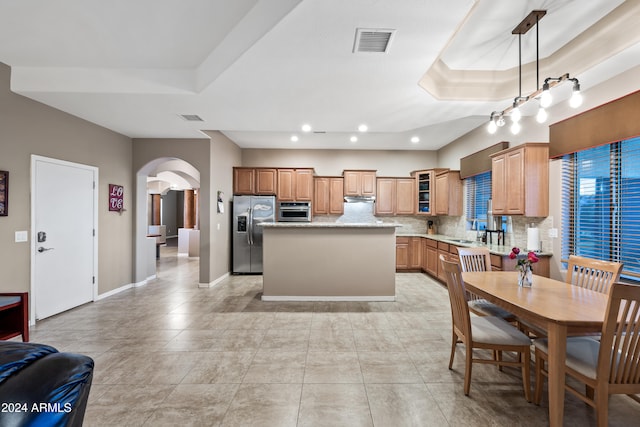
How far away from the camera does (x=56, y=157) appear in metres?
3.94

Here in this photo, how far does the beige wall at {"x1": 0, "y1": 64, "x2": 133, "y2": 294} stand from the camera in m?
3.32

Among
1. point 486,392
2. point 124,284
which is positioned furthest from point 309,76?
point 124,284

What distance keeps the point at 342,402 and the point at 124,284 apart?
488cm

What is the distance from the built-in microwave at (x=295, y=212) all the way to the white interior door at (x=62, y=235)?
353 centimetres

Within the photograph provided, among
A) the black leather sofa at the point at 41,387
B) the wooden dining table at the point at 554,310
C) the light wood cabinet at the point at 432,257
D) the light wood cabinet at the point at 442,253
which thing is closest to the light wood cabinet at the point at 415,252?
the light wood cabinet at the point at 432,257

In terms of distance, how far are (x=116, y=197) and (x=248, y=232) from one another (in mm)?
2480

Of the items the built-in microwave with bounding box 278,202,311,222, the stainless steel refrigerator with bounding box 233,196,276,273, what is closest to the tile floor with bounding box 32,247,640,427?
the stainless steel refrigerator with bounding box 233,196,276,273

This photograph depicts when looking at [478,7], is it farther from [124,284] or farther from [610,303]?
[124,284]

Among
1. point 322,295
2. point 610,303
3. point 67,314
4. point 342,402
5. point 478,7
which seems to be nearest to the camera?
point 610,303

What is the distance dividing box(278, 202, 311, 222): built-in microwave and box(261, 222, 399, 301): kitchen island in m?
2.28

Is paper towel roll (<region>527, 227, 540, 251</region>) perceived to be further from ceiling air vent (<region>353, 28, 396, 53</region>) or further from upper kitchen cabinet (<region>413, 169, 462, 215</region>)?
ceiling air vent (<region>353, 28, 396, 53</region>)

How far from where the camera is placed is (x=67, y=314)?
13.2 feet

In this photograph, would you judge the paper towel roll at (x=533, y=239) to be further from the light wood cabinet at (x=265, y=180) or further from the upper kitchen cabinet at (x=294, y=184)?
the light wood cabinet at (x=265, y=180)

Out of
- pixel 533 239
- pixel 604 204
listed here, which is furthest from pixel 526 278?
pixel 533 239
